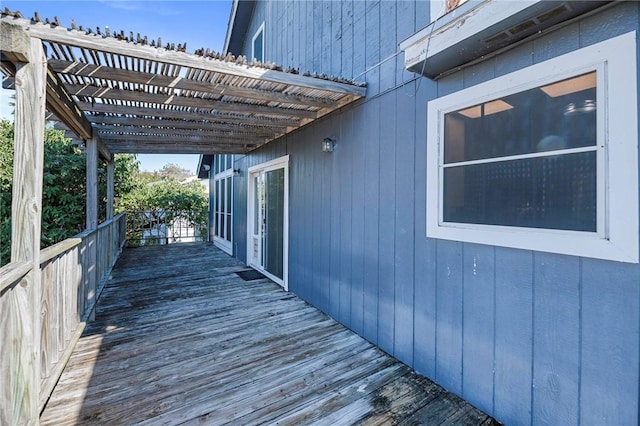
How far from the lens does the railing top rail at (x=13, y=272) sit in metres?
1.61

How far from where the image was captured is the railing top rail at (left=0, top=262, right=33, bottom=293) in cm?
161

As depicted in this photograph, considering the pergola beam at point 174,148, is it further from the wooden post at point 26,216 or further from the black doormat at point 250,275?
the wooden post at point 26,216

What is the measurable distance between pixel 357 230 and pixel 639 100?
2.48 metres

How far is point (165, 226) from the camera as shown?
435 inches

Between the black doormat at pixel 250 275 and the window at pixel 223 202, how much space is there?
2166 millimetres

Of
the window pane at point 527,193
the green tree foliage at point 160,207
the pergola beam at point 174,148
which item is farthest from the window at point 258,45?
the green tree foliage at point 160,207

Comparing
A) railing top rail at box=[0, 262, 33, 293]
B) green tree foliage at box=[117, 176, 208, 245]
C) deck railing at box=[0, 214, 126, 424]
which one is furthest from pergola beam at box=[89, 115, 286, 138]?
green tree foliage at box=[117, 176, 208, 245]

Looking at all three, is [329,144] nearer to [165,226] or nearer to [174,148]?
[174,148]

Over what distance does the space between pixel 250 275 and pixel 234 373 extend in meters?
3.55

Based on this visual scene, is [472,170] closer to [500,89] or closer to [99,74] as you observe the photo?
[500,89]

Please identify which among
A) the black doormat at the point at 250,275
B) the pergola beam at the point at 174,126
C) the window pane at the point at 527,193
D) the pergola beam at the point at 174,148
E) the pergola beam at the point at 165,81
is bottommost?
the black doormat at the point at 250,275

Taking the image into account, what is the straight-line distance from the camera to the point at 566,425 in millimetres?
1885

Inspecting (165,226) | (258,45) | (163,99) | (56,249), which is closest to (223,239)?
(165,226)

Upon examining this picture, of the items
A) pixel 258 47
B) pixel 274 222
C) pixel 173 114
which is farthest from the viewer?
pixel 258 47
